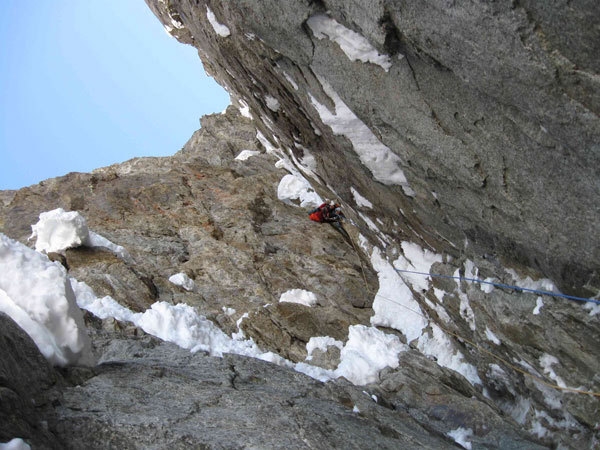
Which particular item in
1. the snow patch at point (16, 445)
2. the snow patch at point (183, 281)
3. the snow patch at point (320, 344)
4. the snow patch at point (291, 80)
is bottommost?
the snow patch at point (320, 344)

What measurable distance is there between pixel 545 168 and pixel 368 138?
127 inches

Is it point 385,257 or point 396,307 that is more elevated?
point 385,257

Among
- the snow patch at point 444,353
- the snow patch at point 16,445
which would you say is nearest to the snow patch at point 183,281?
the snow patch at point 444,353

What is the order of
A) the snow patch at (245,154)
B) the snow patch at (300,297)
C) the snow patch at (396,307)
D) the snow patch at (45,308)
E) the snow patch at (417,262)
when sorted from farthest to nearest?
the snow patch at (245,154), the snow patch at (300,297), the snow patch at (396,307), the snow patch at (417,262), the snow patch at (45,308)

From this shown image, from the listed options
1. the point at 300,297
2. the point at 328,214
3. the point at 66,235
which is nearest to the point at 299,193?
the point at 328,214

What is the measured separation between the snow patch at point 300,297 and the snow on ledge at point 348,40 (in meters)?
6.84

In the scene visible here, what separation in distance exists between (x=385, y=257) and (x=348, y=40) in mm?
7301

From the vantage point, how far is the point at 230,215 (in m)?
16.2

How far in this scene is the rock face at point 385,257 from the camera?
17.3ft

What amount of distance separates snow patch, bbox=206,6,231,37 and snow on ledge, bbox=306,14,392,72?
307 centimetres

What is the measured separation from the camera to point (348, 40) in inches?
284

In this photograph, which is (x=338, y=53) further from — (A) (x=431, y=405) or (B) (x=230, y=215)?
(B) (x=230, y=215)

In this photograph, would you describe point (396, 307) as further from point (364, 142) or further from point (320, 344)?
point (364, 142)

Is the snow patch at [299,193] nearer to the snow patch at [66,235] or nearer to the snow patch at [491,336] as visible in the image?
the snow patch at [66,235]
